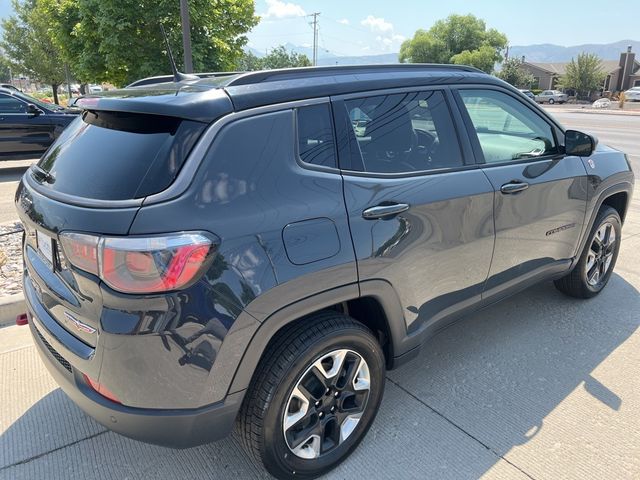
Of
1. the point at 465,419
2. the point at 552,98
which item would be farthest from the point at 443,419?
the point at 552,98

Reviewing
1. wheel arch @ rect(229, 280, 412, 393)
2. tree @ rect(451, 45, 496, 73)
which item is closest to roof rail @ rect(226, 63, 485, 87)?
wheel arch @ rect(229, 280, 412, 393)

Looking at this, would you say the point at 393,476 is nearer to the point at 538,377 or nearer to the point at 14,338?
the point at 538,377

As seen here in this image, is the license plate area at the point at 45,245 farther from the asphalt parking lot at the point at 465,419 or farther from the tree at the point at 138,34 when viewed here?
the tree at the point at 138,34

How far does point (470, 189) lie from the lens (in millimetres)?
2721

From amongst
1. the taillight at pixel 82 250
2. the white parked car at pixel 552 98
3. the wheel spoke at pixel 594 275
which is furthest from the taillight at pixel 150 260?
the white parked car at pixel 552 98

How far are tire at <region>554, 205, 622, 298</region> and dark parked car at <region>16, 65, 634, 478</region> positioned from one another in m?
1.41

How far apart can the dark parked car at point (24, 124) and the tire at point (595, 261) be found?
29.8 ft

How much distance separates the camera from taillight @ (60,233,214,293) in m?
1.72

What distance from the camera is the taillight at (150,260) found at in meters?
1.72

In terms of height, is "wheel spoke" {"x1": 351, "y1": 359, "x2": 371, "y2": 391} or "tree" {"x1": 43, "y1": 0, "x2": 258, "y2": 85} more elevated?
"tree" {"x1": 43, "y1": 0, "x2": 258, "y2": 85}

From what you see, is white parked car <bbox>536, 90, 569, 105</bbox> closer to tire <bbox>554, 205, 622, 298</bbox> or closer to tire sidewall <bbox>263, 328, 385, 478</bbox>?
tire <bbox>554, 205, 622, 298</bbox>

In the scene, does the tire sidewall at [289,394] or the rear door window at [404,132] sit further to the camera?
the rear door window at [404,132]

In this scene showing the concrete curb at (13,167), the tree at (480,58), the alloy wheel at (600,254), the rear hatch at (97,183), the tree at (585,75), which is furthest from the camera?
the tree at (480,58)

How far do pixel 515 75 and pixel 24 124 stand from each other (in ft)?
239
